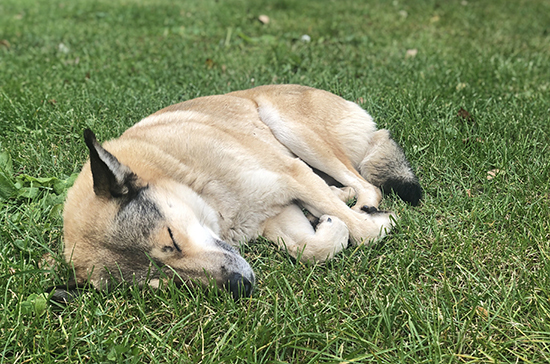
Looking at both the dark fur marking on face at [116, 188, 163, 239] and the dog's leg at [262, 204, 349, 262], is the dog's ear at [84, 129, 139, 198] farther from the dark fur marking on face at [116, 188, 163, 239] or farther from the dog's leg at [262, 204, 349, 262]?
the dog's leg at [262, 204, 349, 262]

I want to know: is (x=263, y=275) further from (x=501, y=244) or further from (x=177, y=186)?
(x=501, y=244)

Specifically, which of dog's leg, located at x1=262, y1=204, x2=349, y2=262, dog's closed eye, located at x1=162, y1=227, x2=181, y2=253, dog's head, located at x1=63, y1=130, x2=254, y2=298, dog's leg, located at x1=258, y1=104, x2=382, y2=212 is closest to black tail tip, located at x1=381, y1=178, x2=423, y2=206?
dog's leg, located at x1=258, y1=104, x2=382, y2=212

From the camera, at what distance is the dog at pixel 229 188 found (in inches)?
89.7

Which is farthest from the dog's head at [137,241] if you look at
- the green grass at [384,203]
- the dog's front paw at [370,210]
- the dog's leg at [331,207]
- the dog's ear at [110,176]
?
the dog's front paw at [370,210]

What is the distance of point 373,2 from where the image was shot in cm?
924

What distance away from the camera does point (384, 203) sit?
314 cm

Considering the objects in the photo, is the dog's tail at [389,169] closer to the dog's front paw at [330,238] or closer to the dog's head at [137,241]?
the dog's front paw at [330,238]

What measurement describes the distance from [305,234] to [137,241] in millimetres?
1073

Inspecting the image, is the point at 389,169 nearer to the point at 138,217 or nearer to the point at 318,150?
the point at 318,150

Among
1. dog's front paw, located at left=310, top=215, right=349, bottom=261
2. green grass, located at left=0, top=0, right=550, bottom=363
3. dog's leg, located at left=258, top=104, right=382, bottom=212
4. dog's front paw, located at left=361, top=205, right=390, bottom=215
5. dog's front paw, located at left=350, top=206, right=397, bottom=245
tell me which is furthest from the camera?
dog's leg, located at left=258, top=104, right=382, bottom=212

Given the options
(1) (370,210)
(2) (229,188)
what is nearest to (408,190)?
(1) (370,210)

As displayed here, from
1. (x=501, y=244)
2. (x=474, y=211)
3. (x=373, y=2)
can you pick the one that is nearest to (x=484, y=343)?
(x=501, y=244)

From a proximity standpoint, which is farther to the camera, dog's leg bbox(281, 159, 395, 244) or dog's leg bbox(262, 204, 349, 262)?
dog's leg bbox(281, 159, 395, 244)

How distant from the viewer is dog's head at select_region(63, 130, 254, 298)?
7.37ft
